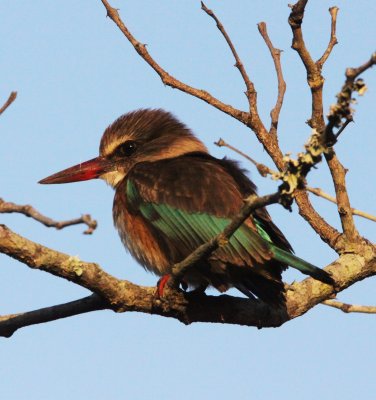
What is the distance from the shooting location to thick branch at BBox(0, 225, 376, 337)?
146 inches

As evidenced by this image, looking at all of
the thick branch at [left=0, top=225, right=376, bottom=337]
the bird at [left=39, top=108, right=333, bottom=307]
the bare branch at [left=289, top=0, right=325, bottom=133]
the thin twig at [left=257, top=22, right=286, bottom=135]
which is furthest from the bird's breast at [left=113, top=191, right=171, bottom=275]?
the bare branch at [left=289, top=0, right=325, bottom=133]

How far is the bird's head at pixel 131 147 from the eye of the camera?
5973mm

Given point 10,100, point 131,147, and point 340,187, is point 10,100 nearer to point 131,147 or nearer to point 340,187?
point 340,187

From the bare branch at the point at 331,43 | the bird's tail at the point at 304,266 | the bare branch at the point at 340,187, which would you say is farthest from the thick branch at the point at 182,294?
the bare branch at the point at 331,43

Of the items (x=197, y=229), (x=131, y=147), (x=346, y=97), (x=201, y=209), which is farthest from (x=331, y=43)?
(x=346, y=97)

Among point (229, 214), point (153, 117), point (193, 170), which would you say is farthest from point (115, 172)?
point (229, 214)

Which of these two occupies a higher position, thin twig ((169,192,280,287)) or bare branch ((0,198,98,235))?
thin twig ((169,192,280,287))

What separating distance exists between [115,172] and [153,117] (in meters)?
0.55

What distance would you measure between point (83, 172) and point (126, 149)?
0.36 metres

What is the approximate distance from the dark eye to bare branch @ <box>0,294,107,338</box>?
2.04 metres

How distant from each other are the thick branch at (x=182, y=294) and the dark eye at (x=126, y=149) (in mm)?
1699

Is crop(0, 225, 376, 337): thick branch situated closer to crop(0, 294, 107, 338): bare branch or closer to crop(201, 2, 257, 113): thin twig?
crop(0, 294, 107, 338): bare branch

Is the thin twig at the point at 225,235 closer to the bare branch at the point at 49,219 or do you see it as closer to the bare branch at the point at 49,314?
the bare branch at the point at 49,314

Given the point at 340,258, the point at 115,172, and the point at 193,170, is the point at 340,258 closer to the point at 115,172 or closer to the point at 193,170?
the point at 193,170
